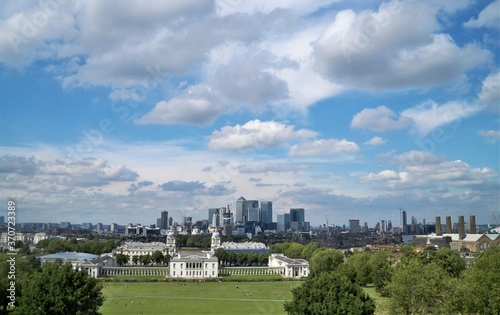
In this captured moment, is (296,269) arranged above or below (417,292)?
below

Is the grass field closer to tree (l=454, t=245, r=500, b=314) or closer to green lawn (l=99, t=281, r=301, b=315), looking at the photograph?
green lawn (l=99, t=281, r=301, b=315)

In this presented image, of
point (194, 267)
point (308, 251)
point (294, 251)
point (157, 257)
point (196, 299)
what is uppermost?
point (308, 251)

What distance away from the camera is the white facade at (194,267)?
10938cm

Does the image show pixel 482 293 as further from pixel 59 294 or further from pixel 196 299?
pixel 196 299

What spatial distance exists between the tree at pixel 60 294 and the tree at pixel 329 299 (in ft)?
51.2

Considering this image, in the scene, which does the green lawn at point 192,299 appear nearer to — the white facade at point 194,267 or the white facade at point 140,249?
the white facade at point 194,267

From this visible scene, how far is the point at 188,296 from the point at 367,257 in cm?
3368

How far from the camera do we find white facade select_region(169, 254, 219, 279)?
109375 mm

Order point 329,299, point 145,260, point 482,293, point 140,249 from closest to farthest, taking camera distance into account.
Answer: point 482,293, point 329,299, point 145,260, point 140,249

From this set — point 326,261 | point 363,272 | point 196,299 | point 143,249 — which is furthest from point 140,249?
point 196,299

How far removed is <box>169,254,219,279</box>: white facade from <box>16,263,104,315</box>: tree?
7067 centimetres

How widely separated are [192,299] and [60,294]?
29717 mm

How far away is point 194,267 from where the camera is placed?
110 meters

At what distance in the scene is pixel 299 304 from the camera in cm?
3894
